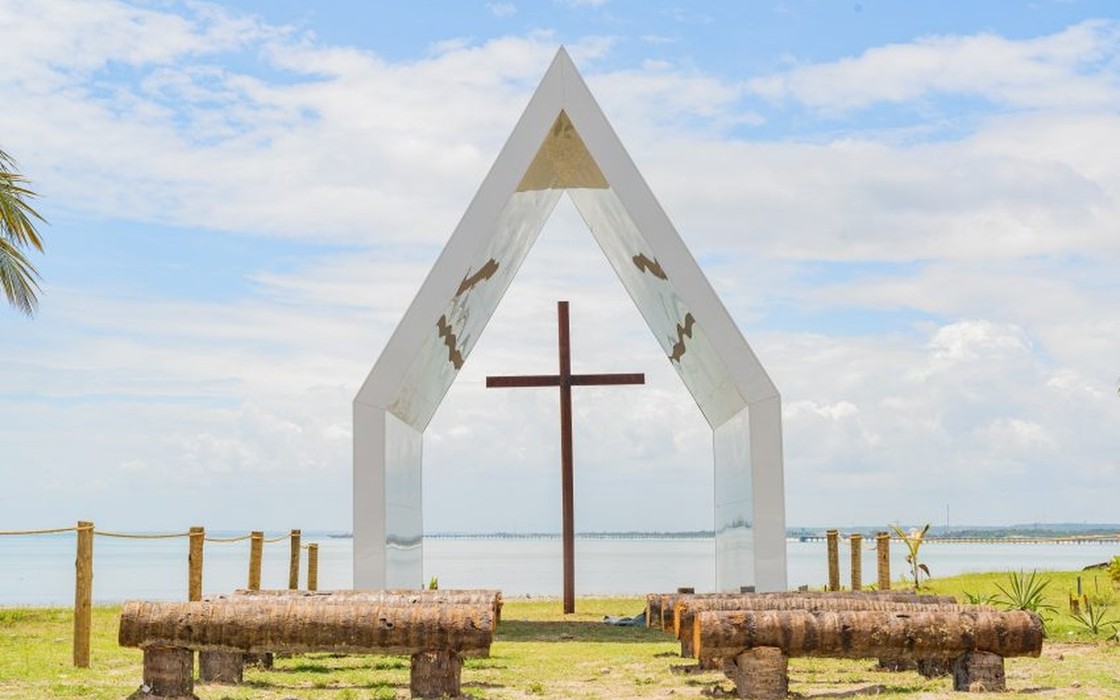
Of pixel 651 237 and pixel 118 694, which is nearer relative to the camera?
pixel 118 694

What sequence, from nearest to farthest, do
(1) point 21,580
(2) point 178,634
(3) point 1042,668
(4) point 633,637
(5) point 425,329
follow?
(2) point 178,634, (3) point 1042,668, (5) point 425,329, (4) point 633,637, (1) point 21,580

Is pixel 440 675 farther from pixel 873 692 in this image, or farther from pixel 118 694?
pixel 873 692

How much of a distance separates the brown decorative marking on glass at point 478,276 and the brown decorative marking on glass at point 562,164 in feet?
3.08

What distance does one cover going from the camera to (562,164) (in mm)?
14883

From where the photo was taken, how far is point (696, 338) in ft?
48.6

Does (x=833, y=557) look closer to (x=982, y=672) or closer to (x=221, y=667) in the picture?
(x=982, y=672)

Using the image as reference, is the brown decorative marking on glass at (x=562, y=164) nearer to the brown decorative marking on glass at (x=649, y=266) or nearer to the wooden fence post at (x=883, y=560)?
the brown decorative marking on glass at (x=649, y=266)

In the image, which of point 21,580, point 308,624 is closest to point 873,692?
point 308,624

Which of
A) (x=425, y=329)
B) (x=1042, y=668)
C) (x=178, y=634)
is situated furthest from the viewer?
(x=425, y=329)

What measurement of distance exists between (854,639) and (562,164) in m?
7.43

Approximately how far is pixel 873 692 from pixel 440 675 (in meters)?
2.81

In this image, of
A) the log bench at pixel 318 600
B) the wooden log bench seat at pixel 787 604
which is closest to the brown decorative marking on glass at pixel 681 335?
the wooden log bench seat at pixel 787 604

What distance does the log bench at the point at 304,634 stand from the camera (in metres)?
8.73

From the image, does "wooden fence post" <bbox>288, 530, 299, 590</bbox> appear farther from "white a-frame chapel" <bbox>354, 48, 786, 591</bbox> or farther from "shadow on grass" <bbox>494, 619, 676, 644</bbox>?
"shadow on grass" <bbox>494, 619, 676, 644</bbox>
